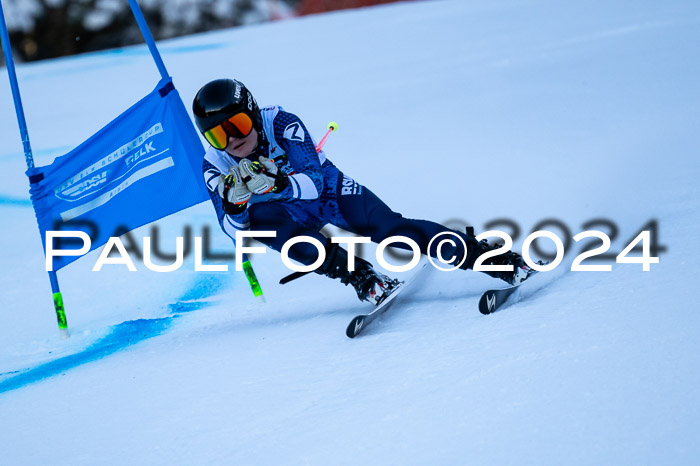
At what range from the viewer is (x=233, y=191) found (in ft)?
9.51

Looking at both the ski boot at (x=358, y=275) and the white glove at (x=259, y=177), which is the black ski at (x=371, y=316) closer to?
the ski boot at (x=358, y=275)

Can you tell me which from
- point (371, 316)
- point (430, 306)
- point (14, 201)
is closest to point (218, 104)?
point (371, 316)

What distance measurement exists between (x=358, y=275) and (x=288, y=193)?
435 mm

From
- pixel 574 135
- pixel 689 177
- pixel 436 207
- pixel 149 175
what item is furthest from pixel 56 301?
pixel 574 135

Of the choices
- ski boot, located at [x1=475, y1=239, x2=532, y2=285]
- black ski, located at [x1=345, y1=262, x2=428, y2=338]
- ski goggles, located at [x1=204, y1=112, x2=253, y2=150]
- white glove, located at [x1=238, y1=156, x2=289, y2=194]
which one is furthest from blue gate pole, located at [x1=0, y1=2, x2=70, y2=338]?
ski boot, located at [x1=475, y1=239, x2=532, y2=285]

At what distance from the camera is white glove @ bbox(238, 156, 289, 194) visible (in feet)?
9.36

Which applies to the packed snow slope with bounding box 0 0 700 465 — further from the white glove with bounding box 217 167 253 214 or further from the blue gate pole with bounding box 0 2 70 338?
the white glove with bounding box 217 167 253 214

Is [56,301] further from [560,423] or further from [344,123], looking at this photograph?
[344,123]

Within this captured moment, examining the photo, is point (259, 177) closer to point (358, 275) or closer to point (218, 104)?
point (218, 104)

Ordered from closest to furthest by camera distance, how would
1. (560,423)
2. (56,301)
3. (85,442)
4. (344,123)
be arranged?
(560,423), (85,442), (56,301), (344,123)

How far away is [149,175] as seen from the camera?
3684mm

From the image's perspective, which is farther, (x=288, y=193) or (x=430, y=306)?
(x=430, y=306)

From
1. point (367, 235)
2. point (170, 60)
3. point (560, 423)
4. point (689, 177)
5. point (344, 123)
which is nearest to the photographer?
point (560, 423)

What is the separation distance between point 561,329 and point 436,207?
241 centimetres
